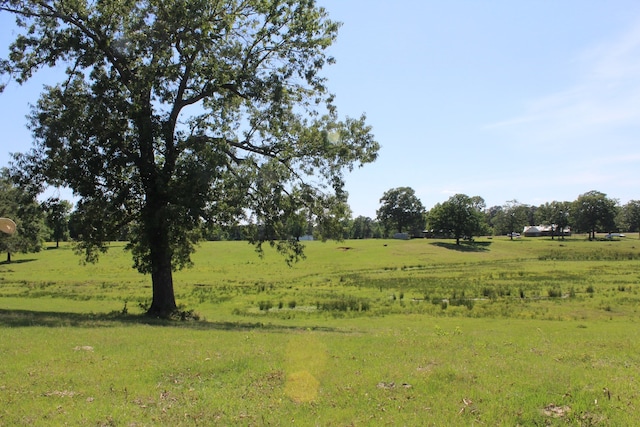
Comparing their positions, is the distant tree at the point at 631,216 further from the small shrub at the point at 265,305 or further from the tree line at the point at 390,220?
the small shrub at the point at 265,305

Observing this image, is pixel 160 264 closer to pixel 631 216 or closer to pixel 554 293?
pixel 554 293

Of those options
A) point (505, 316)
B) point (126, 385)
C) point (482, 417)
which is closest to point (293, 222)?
point (505, 316)

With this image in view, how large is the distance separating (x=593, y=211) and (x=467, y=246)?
186 ft

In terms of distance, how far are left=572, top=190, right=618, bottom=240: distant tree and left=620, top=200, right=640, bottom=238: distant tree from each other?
54.0 metres

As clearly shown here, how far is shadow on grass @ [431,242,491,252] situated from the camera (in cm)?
10088

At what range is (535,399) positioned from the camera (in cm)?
767

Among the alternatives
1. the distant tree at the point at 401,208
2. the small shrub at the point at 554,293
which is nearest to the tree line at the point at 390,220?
the distant tree at the point at 401,208

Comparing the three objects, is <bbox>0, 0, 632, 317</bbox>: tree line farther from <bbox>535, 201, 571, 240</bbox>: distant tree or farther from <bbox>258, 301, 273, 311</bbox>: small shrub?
<bbox>535, 201, 571, 240</bbox>: distant tree

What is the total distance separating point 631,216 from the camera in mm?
185000

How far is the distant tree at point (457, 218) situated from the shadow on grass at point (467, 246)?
3.32 metres

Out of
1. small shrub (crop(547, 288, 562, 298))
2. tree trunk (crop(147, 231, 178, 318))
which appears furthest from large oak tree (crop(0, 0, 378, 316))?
small shrub (crop(547, 288, 562, 298))

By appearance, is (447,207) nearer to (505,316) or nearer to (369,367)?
(505,316)

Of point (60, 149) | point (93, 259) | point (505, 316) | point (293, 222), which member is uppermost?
point (60, 149)

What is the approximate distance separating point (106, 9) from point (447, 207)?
4112 inches
